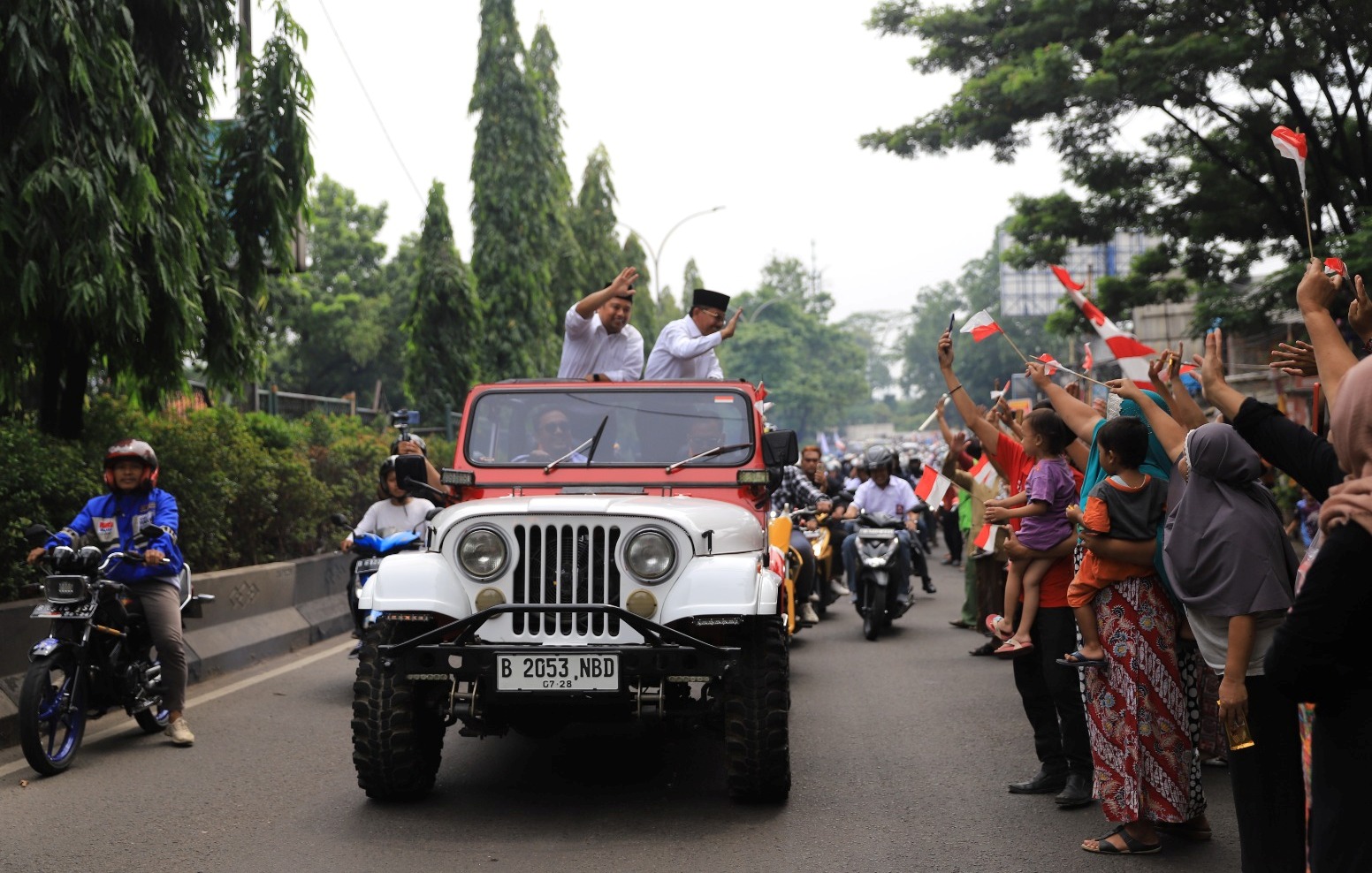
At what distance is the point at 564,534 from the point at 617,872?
1597 mm

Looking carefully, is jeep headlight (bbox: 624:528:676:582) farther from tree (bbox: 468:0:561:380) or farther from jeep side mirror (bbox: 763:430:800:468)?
tree (bbox: 468:0:561:380)

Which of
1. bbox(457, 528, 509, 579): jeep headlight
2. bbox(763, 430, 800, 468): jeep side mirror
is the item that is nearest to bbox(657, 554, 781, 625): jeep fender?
bbox(457, 528, 509, 579): jeep headlight

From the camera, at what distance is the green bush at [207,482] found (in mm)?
9648

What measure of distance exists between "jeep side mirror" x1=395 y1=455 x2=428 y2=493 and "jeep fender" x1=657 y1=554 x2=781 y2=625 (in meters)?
1.85

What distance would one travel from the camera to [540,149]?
118 ft

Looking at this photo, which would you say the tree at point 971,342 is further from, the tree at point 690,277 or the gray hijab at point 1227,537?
the gray hijab at point 1227,537

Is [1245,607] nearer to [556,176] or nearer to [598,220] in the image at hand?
[556,176]

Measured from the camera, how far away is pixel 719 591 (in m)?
6.30

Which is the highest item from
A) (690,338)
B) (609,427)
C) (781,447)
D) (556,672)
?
(690,338)

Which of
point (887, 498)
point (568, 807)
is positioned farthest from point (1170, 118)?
point (568, 807)

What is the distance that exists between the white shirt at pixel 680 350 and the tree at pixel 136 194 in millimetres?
3845

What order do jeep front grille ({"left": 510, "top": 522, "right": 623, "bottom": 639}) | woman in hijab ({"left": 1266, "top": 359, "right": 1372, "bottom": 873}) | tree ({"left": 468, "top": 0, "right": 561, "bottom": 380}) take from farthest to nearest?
tree ({"left": 468, "top": 0, "right": 561, "bottom": 380})
jeep front grille ({"left": 510, "top": 522, "right": 623, "bottom": 639})
woman in hijab ({"left": 1266, "top": 359, "right": 1372, "bottom": 873})

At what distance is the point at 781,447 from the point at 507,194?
2888 centimetres

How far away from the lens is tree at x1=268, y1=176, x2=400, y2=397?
163 ft
